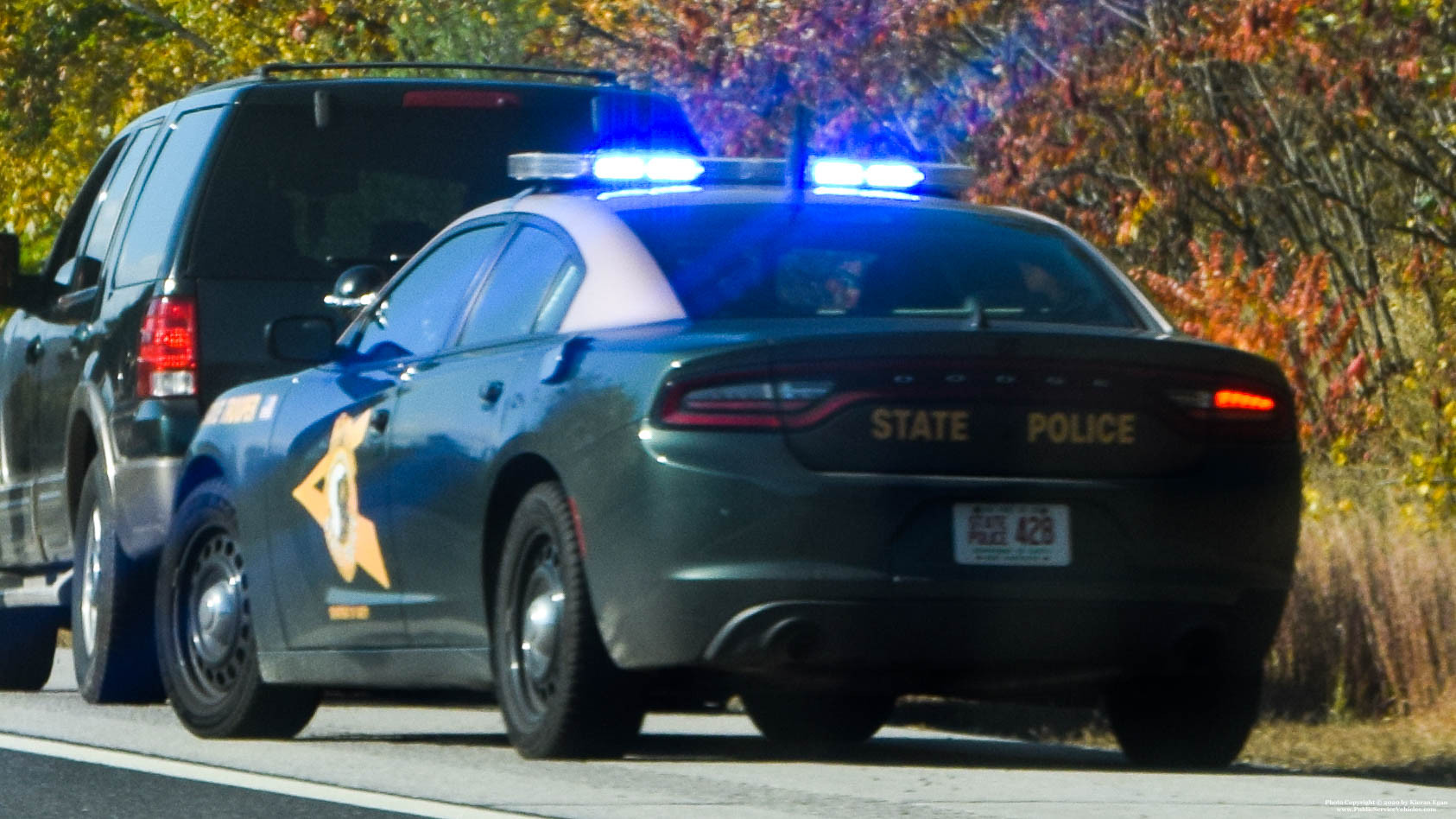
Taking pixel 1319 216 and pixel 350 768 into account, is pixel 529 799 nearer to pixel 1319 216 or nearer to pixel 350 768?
pixel 350 768

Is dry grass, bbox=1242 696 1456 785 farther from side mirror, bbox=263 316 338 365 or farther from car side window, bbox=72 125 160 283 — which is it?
car side window, bbox=72 125 160 283

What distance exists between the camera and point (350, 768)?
24.8ft

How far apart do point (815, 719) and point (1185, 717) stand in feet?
4.74

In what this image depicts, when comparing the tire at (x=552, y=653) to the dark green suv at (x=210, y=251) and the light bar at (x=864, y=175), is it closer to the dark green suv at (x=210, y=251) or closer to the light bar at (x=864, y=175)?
the light bar at (x=864, y=175)

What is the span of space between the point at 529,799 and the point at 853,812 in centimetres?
74

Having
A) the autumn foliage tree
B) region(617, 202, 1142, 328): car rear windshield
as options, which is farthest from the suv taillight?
the autumn foliage tree

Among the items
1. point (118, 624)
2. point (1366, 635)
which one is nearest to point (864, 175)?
point (1366, 635)

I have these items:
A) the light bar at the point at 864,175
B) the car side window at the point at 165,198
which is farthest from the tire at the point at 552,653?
the car side window at the point at 165,198

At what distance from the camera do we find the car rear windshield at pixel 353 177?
30.9 feet

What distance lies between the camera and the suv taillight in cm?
923

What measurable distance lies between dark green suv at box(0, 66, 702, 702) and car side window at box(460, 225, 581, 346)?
1209mm

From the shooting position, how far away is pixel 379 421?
7.87 meters

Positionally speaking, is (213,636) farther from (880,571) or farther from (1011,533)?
(1011,533)

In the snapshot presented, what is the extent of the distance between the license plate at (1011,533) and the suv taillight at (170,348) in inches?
135
